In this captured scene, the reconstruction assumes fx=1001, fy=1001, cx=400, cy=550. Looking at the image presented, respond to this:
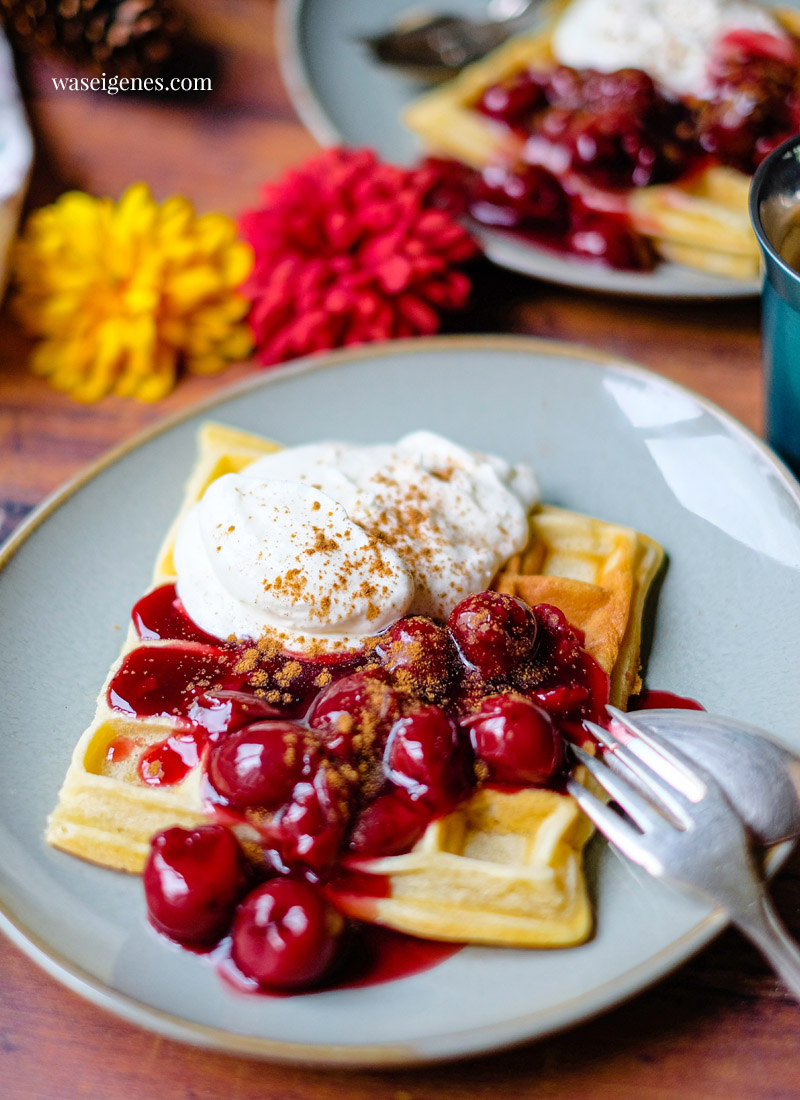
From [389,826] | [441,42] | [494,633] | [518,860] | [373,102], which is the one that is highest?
[441,42]

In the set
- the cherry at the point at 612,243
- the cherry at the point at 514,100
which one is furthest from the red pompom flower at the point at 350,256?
the cherry at the point at 514,100

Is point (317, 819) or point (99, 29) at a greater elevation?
point (99, 29)

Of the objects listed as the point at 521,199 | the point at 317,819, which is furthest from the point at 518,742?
the point at 521,199

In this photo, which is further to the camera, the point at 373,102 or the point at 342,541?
the point at 373,102

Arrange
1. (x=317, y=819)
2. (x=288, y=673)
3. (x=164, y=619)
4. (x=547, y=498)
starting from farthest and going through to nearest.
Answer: (x=547, y=498) → (x=164, y=619) → (x=288, y=673) → (x=317, y=819)

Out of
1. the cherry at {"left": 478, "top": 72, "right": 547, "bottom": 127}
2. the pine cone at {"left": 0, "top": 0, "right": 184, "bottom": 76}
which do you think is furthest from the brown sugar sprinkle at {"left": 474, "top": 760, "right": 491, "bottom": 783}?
the pine cone at {"left": 0, "top": 0, "right": 184, "bottom": 76}

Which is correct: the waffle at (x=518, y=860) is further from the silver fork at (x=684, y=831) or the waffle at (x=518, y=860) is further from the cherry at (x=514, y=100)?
the cherry at (x=514, y=100)

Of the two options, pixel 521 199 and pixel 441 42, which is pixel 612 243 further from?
pixel 441 42

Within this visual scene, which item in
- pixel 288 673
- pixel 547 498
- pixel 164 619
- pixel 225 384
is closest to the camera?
pixel 288 673

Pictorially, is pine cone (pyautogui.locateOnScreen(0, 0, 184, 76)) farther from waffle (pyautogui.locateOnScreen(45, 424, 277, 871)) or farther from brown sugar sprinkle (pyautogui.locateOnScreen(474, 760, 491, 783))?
brown sugar sprinkle (pyautogui.locateOnScreen(474, 760, 491, 783))
